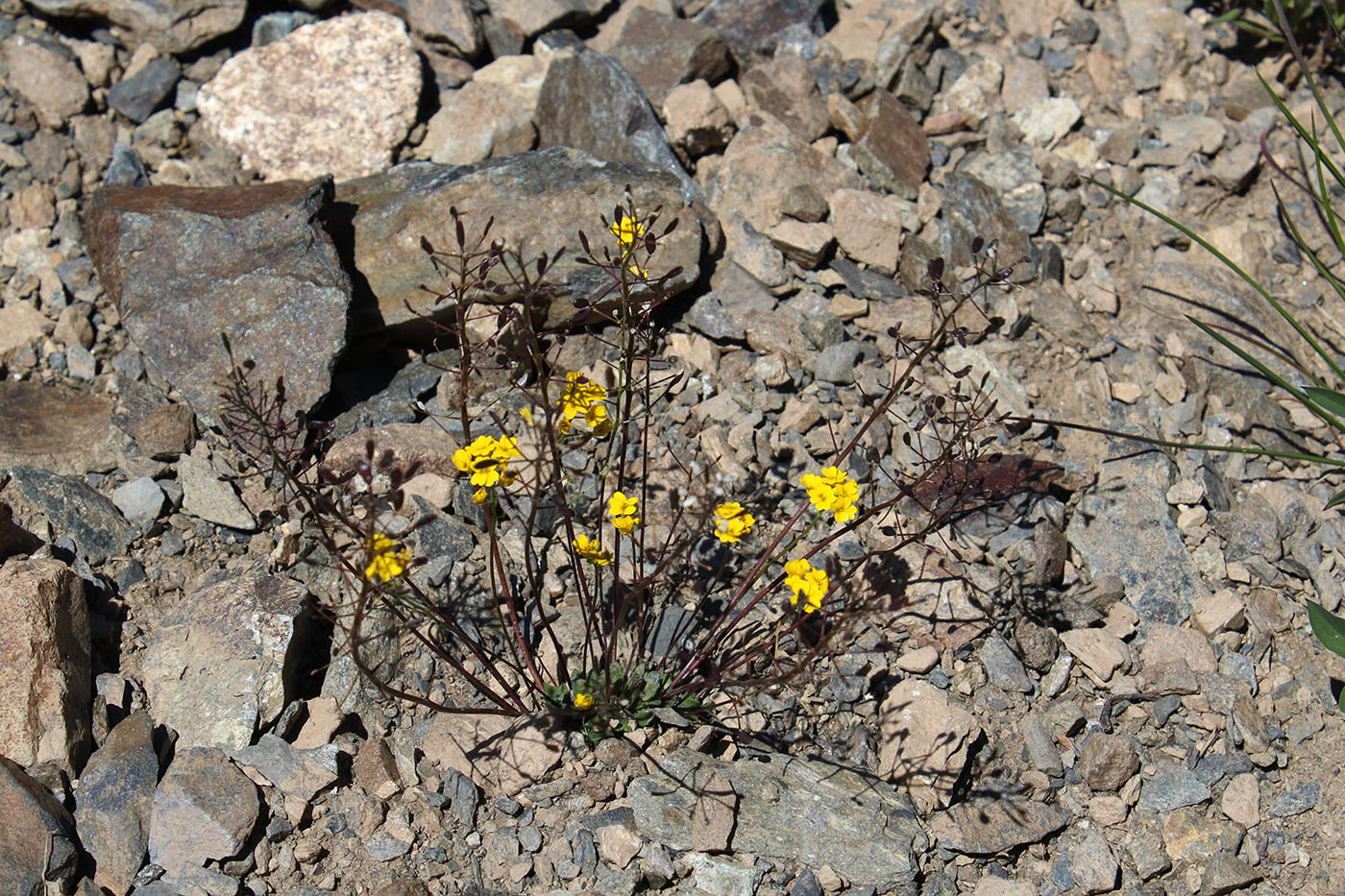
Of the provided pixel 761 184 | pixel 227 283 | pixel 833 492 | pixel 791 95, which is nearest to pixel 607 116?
pixel 761 184

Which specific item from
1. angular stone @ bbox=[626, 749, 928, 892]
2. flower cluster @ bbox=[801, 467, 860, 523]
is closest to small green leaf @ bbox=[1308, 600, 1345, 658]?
angular stone @ bbox=[626, 749, 928, 892]

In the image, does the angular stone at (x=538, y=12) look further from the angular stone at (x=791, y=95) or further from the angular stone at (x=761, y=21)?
the angular stone at (x=791, y=95)

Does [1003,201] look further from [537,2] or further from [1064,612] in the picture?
[537,2]

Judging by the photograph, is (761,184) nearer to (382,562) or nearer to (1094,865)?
(382,562)

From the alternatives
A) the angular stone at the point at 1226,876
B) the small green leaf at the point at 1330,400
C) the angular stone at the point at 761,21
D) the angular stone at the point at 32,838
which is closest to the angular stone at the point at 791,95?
the angular stone at the point at 761,21

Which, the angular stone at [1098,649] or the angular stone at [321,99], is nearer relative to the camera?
the angular stone at [1098,649]

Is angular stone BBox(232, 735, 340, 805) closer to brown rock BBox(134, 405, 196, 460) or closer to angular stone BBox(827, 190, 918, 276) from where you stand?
brown rock BBox(134, 405, 196, 460)
